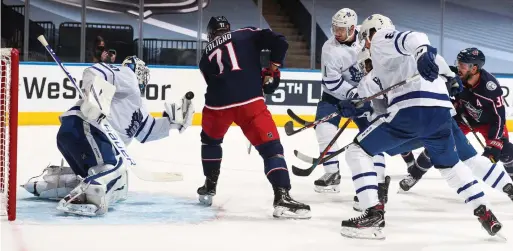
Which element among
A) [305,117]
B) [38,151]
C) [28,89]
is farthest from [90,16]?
[38,151]

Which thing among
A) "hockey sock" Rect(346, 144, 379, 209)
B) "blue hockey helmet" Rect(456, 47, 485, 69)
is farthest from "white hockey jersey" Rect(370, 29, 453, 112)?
"blue hockey helmet" Rect(456, 47, 485, 69)

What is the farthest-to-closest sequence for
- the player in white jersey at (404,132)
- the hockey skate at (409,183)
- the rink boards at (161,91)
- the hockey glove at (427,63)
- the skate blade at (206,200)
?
the rink boards at (161,91) < the hockey skate at (409,183) < the skate blade at (206,200) < the player in white jersey at (404,132) < the hockey glove at (427,63)

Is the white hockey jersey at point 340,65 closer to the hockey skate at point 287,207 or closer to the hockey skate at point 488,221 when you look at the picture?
the hockey skate at point 287,207

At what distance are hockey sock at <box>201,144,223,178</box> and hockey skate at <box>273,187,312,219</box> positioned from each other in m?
0.47

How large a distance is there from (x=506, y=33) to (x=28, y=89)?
20.7ft

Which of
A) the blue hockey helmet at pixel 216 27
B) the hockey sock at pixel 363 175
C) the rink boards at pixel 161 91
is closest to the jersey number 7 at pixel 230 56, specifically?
the blue hockey helmet at pixel 216 27

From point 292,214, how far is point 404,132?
0.74 meters

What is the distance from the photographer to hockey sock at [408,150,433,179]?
4652 millimetres

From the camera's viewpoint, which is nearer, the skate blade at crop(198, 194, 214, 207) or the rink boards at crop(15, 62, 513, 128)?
the skate blade at crop(198, 194, 214, 207)

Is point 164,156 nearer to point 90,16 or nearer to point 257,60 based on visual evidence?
point 257,60

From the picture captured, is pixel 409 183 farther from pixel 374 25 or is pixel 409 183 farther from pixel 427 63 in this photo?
pixel 427 63

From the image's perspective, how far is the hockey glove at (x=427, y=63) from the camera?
3.08 m

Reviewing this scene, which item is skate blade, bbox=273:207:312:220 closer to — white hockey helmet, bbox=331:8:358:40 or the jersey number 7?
the jersey number 7

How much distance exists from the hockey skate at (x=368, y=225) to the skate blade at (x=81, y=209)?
1131 mm
